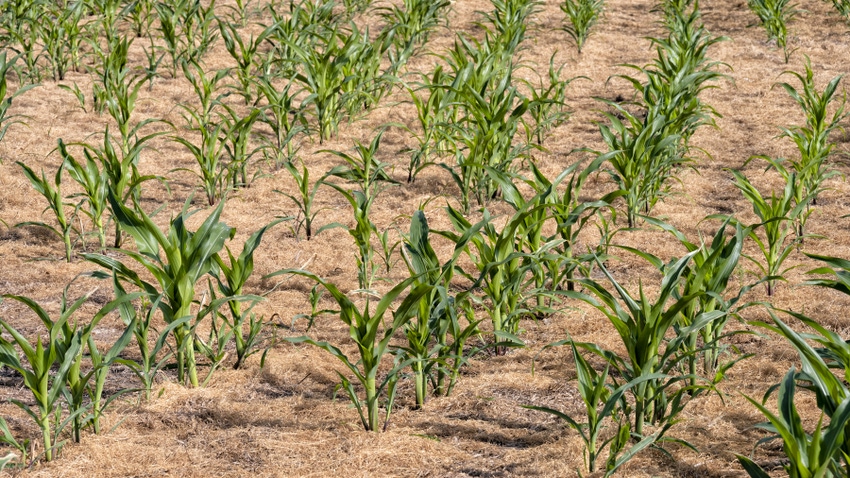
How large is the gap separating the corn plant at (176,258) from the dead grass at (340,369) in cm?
30

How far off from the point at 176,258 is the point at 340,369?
748mm

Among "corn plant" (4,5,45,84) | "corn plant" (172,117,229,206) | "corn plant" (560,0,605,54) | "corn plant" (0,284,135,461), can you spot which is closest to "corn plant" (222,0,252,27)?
"corn plant" (4,5,45,84)

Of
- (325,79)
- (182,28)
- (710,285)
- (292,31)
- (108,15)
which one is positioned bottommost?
(710,285)

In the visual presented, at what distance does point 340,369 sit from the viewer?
3.36 meters

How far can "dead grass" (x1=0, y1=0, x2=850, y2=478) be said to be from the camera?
2.73 metres

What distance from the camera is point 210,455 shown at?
109 inches

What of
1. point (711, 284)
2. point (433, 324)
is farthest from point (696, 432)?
point (433, 324)

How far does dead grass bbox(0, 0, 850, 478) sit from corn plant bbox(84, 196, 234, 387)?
Answer: 11.8 inches

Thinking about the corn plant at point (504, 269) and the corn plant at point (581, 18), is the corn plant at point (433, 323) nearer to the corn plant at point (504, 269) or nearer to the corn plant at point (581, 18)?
the corn plant at point (504, 269)

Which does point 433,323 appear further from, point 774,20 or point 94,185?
point 774,20

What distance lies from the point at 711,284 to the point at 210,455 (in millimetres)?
1616

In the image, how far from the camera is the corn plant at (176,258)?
2947 mm

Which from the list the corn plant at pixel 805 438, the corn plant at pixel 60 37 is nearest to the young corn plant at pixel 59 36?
the corn plant at pixel 60 37

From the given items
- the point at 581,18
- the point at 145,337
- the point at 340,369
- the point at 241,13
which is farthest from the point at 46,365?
the point at 581,18
